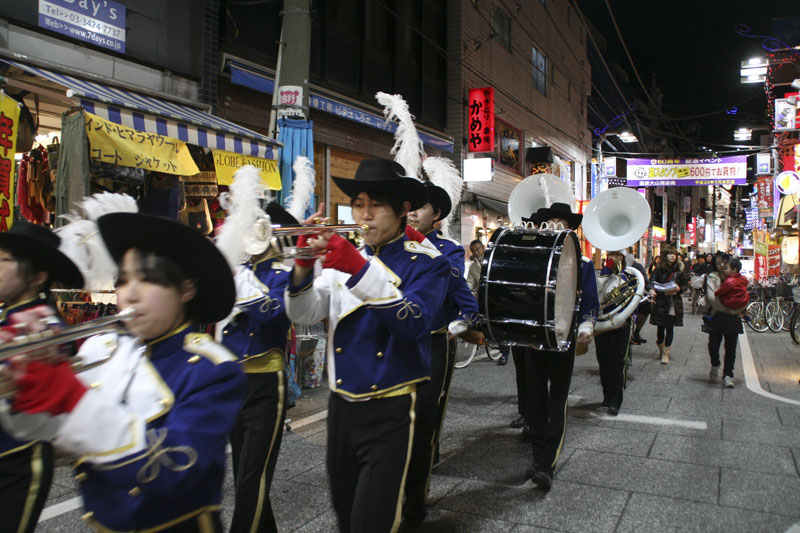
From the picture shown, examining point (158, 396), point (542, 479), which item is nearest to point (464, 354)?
point (542, 479)

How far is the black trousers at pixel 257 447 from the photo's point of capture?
9.88ft

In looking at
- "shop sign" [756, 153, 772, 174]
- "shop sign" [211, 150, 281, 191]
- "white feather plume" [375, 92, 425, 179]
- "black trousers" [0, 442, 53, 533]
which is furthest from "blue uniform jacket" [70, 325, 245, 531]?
"shop sign" [756, 153, 772, 174]

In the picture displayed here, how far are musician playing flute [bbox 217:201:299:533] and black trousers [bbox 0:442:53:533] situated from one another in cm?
97

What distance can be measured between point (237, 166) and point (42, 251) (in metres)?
5.02

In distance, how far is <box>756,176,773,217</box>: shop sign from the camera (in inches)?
987

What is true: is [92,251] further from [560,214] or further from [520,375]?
[520,375]

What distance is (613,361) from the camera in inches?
280

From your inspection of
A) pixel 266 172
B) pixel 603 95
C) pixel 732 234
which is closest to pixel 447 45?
pixel 266 172

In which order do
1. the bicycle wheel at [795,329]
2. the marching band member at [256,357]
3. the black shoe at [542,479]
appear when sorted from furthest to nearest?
the bicycle wheel at [795,329] → the black shoe at [542,479] → the marching band member at [256,357]

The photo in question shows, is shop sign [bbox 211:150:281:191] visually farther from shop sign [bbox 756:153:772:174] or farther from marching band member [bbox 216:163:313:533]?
shop sign [bbox 756:153:772:174]

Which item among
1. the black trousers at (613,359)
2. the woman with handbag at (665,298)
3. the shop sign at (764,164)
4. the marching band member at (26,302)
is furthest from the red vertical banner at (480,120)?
the shop sign at (764,164)

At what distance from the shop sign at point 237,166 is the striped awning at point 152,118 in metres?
0.13

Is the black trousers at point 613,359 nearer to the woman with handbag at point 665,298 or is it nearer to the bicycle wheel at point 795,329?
the woman with handbag at point 665,298

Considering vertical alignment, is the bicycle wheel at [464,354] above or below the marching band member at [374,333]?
below
